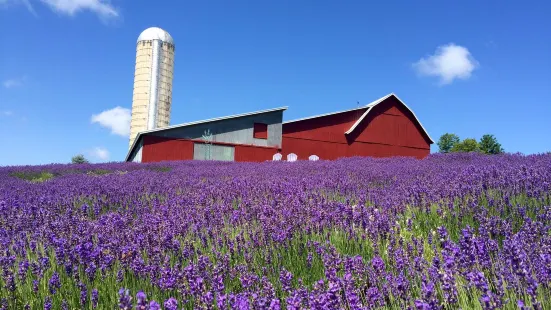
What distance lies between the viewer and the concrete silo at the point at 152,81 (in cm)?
3494

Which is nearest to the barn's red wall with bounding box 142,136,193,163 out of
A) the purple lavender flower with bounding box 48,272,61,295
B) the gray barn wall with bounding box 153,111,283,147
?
the gray barn wall with bounding box 153,111,283,147

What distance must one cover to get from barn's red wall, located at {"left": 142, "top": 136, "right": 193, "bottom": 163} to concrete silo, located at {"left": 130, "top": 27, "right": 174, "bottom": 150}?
9.90 metres

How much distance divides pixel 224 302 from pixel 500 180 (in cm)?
489

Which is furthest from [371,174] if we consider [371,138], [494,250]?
[371,138]

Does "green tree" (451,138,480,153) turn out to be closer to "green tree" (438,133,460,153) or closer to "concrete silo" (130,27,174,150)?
"green tree" (438,133,460,153)

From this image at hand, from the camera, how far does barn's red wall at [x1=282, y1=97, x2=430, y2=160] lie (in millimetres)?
27875

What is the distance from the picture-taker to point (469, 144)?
5028 centimetres

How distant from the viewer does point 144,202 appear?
22.1 ft

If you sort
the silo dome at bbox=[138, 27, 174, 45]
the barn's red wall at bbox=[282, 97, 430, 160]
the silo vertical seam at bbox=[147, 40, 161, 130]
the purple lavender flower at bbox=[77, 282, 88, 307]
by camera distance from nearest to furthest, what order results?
1. the purple lavender flower at bbox=[77, 282, 88, 307]
2. the barn's red wall at bbox=[282, 97, 430, 160]
3. the silo vertical seam at bbox=[147, 40, 161, 130]
4. the silo dome at bbox=[138, 27, 174, 45]

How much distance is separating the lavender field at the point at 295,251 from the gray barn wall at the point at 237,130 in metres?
19.0

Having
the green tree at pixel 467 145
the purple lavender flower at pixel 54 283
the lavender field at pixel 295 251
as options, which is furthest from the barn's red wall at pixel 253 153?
the green tree at pixel 467 145

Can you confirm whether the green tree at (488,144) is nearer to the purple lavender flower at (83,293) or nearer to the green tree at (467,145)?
the green tree at (467,145)

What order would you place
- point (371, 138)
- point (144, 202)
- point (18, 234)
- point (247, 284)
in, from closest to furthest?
point (247, 284) < point (18, 234) < point (144, 202) < point (371, 138)

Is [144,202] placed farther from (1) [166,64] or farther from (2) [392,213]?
(1) [166,64]
